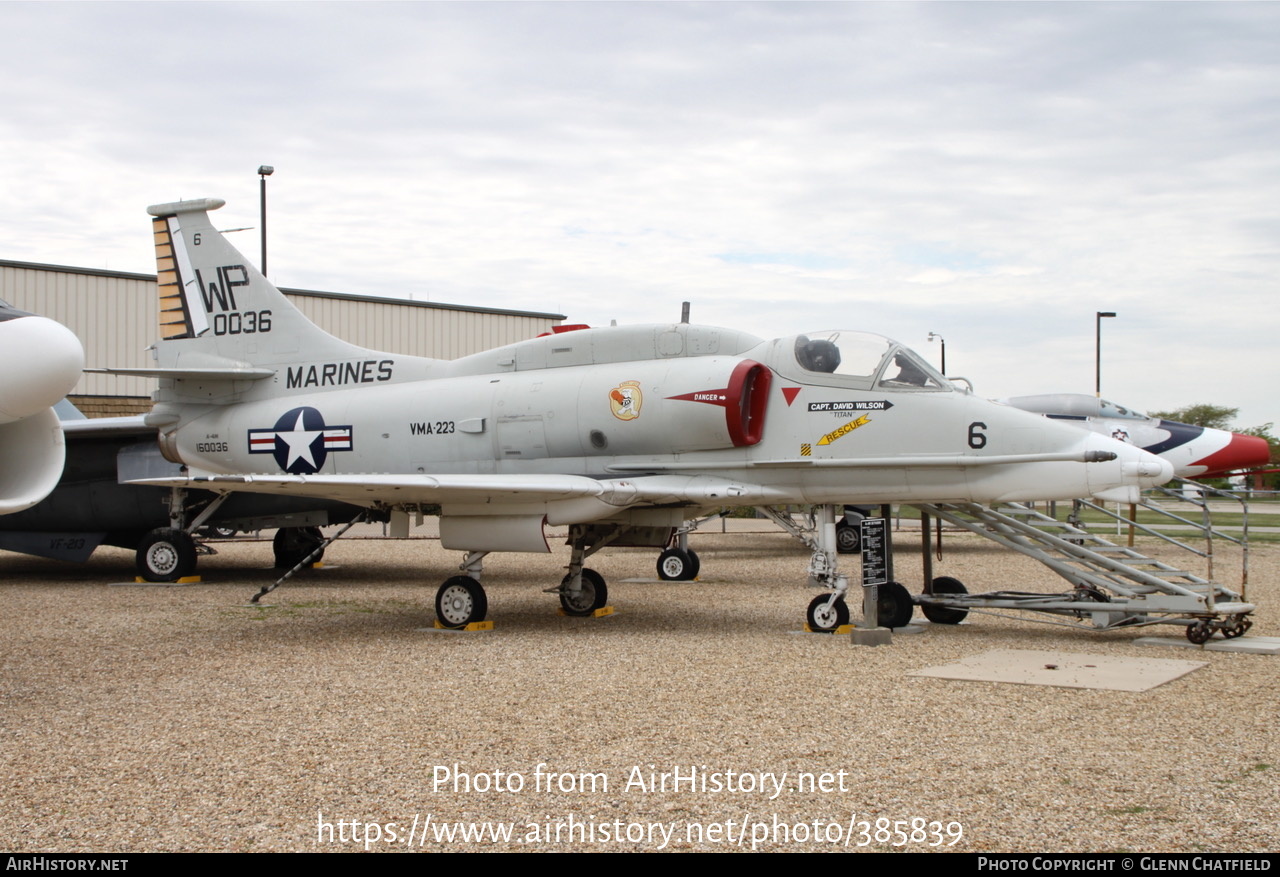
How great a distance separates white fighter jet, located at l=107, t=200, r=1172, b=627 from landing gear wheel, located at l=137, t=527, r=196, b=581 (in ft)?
12.1

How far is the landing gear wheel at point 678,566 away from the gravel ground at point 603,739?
4.47 metres

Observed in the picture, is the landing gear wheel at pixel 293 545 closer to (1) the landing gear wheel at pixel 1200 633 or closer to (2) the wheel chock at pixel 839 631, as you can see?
(2) the wheel chock at pixel 839 631

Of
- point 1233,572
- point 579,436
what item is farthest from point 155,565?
point 1233,572

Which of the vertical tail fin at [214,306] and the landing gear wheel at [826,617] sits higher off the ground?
the vertical tail fin at [214,306]

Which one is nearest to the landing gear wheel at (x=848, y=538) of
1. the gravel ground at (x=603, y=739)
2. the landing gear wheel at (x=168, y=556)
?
the gravel ground at (x=603, y=739)

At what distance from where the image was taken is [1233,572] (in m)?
15.7

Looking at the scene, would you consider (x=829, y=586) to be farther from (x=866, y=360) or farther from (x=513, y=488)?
(x=513, y=488)

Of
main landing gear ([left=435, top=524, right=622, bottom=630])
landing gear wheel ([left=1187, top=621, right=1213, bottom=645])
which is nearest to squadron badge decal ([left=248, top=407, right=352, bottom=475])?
main landing gear ([left=435, top=524, right=622, bottom=630])

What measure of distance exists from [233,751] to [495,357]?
244 inches

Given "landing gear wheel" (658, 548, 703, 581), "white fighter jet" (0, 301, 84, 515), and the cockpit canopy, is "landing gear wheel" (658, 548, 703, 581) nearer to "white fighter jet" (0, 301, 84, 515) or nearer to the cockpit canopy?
the cockpit canopy

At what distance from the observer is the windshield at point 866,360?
9227 millimetres

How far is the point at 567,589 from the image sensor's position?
428 inches

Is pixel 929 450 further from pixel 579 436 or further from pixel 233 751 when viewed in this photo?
pixel 233 751

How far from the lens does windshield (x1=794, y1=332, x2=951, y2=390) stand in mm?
9227
